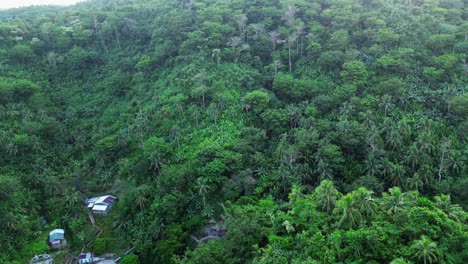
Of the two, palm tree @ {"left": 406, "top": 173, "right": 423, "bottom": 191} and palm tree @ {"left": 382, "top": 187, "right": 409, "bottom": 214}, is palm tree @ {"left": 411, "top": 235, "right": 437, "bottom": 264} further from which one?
palm tree @ {"left": 406, "top": 173, "right": 423, "bottom": 191}

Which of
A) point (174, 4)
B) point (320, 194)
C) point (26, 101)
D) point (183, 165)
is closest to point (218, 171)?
point (183, 165)

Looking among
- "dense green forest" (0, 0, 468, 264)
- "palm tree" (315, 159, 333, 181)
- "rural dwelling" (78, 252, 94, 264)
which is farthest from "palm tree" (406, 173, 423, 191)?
"rural dwelling" (78, 252, 94, 264)

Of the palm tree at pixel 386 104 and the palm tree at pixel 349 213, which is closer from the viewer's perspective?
the palm tree at pixel 349 213

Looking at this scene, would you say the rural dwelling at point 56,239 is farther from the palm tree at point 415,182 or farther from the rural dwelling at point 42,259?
the palm tree at point 415,182

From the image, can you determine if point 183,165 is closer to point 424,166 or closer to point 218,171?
point 218,171

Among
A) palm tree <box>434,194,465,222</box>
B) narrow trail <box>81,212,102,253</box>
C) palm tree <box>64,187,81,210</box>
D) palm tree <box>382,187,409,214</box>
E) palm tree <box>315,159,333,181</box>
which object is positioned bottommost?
narrow trail <box>81,212,102,253</box>

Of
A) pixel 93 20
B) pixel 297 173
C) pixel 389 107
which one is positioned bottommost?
pixel 297 173

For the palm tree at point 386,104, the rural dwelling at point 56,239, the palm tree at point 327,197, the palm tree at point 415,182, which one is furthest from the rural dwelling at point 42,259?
the palm tree at point 386,104
